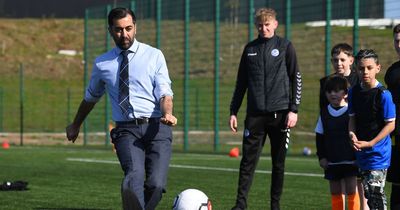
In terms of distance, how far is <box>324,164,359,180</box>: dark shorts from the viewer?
9.48 meters

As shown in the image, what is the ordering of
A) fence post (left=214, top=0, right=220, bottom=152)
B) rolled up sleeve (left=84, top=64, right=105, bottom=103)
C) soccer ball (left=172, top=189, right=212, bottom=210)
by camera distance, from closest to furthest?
1. rolled up sleeve (left=84, top=64, right=105, bottom=103)
2. soccer ball (left=172, top=189, right=212, bottom=210)
3. fence post (left=214, top=0, right=220, bottom=152)

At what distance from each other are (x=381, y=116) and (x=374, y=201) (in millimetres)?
715

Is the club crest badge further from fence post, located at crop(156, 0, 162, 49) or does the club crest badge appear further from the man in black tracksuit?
fence post, located at crop(156, 0, 162, 49)

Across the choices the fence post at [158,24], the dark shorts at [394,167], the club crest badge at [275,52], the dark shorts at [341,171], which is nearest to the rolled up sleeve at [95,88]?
the dark shorts at [341,171]

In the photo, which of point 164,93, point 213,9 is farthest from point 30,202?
point 213,9

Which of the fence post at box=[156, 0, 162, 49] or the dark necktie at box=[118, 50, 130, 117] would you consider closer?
the dark necktie at box=[118, 50, 130, 117]

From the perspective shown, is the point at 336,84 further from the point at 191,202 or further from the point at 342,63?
the point at 191,202

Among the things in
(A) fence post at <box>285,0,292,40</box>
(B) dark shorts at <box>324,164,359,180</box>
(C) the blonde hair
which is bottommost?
A: (B) dark shorts at <box>324,164,359,180</box>

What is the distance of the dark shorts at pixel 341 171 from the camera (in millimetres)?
9484

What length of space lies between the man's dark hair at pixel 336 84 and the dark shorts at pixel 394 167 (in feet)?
2.80

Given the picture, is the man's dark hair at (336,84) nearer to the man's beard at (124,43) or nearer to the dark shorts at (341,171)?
the dark shorts at (341,171)

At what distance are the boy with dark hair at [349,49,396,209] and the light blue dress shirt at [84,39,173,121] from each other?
5.11 feet

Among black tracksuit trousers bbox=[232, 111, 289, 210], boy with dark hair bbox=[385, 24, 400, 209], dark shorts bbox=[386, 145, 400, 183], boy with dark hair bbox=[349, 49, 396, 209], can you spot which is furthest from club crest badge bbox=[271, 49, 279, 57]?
dark shorts bbox=[386, 145, 400, 183]

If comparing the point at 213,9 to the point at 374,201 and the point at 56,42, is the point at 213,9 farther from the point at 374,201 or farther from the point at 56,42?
the point at 56,42
